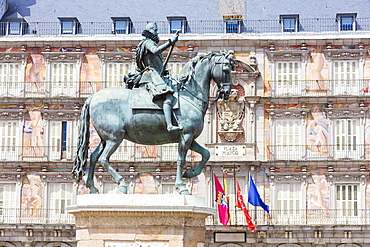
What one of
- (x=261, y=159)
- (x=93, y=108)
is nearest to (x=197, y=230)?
(x=93, y=108)

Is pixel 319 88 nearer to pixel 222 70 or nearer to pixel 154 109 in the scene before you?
pixel 222 70

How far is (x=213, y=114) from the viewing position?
42.8m

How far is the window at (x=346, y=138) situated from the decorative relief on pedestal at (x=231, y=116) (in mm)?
5169

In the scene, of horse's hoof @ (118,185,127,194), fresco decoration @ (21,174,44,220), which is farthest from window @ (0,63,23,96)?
horse's hoof @ (118,185,127,194)

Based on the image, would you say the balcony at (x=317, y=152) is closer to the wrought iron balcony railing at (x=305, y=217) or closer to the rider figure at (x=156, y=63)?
the wrought iron balcony railing at (x=305, y=217)

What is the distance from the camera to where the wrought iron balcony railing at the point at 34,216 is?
42.1 meters

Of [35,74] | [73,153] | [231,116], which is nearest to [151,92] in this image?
[231,116]

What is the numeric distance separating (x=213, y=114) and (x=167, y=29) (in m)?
5.48

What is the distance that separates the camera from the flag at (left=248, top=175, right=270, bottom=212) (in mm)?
38531

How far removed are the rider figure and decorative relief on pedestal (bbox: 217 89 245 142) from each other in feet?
93.0

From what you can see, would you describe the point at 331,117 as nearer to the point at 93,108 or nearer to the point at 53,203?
the point at 53,203

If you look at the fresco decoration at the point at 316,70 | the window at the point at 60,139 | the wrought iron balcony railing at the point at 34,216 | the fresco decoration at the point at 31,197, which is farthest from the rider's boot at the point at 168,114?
the fresco decoration at the point at 31,197

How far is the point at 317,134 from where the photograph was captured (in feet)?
138

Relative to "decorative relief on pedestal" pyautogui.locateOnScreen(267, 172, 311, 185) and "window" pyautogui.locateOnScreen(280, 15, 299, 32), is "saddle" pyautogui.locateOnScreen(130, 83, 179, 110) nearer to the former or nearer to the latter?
"decorative relief on pedestal" pyautogui.locateOnScreen(267, 172, 311, 185)
